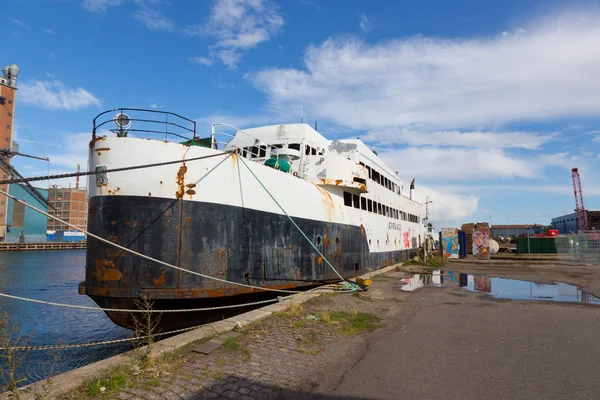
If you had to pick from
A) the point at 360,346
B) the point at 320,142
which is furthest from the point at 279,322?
the point at 320,142

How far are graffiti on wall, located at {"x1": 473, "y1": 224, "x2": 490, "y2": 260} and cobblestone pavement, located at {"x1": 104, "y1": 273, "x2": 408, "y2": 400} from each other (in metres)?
30.8

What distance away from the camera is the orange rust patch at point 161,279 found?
306 inches

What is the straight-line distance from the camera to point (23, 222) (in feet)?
249

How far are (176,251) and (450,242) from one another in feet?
104

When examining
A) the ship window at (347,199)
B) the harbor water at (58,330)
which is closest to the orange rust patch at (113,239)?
the harbor water at (58,330)

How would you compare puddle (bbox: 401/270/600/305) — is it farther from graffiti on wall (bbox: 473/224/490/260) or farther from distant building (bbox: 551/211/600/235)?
distant building (bbox: 551/211/600/235)

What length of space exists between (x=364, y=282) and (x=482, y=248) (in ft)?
91.3

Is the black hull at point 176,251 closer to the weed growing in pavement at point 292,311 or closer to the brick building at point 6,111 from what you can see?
the weed growing in pavement at point 292,311

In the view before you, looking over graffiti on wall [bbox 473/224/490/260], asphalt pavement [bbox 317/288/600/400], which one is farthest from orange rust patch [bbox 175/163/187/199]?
graffiti on wall [bbox 473/224/490/260]

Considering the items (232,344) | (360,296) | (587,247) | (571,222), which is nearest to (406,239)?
(587,247)

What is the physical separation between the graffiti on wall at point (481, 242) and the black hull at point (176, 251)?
3025cm

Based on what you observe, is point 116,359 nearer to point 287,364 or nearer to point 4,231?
point 287,364

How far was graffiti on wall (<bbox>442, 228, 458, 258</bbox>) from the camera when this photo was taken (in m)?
34.5

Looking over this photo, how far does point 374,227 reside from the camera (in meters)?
18.3
